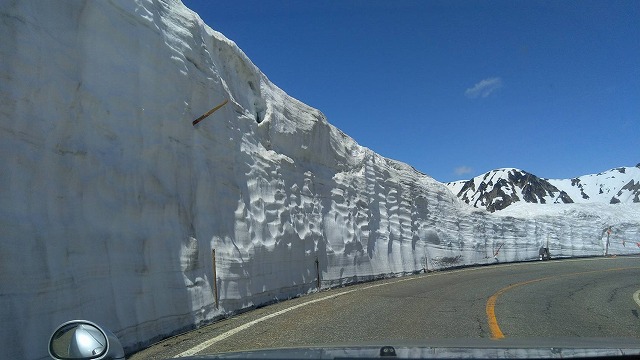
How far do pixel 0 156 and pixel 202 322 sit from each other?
4236 millimetres

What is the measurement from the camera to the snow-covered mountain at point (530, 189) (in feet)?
320

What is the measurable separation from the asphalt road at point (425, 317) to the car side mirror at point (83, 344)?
2.58 metres

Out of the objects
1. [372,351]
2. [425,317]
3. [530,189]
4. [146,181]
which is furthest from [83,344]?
[530,189]

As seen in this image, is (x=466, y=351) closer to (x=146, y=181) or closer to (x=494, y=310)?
(x=146, y=181)

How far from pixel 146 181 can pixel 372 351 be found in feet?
21.2

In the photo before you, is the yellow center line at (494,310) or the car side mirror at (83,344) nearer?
the car side mirror at (83,344)

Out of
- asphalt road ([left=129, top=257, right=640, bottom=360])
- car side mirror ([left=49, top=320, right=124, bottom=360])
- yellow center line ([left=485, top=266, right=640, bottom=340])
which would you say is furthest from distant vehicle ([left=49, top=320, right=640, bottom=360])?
yellow center line ([left=485, top=266, right=640, bottom=340])

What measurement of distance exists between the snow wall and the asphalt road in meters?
0.86

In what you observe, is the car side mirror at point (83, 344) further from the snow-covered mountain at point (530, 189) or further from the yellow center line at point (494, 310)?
the snow-covered mountain at point (530, 189)

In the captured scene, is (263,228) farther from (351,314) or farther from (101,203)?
(101,203)

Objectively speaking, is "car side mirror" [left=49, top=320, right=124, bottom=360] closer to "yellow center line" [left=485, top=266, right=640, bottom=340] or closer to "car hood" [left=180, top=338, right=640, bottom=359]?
"car hood" [left=180, top=338, right=640, bottom=359]

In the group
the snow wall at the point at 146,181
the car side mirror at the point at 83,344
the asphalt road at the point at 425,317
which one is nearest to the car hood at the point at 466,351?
the car side mirror at the point at 83,344

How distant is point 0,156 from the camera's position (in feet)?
19.4

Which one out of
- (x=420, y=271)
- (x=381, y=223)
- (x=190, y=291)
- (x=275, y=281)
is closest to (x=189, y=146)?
(x=190, y=291)
